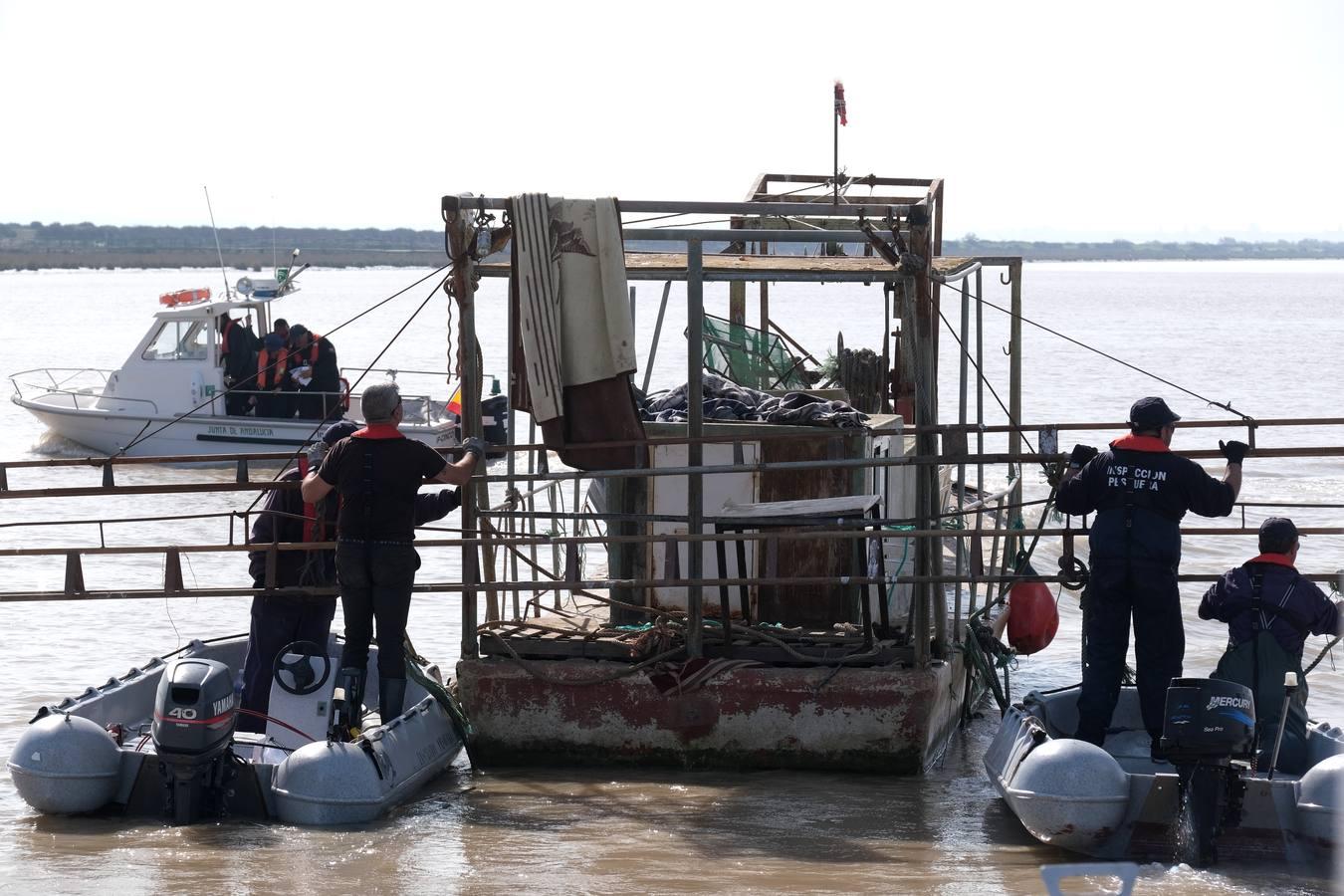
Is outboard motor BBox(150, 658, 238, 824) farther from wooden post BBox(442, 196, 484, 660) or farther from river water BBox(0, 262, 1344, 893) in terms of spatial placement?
wooden post BBox(442, 196, 484, 660)

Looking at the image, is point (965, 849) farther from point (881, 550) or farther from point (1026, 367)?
point (1026, 367)

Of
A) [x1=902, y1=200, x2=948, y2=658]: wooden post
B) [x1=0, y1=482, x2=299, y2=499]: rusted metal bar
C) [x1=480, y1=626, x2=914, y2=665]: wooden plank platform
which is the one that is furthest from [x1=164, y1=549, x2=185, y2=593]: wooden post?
[x1=902, y1=200, x2=948, y2=658]: wooden post

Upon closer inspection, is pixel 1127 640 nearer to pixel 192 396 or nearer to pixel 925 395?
pixel 925 395

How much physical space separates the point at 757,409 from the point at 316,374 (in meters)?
14.8

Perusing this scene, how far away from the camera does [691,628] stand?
793cm

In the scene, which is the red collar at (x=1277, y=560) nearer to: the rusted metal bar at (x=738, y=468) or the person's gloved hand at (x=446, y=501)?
the rusted metal bar at (x=738, y=468)

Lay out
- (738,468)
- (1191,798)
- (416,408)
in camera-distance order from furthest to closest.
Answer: (416,408) → (738,468) → (1191,798)

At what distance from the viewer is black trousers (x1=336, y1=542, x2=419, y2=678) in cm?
749

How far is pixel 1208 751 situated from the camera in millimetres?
6570

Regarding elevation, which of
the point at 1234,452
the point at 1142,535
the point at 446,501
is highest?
the point at 1234,452

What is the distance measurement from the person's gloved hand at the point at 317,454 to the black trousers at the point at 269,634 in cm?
73

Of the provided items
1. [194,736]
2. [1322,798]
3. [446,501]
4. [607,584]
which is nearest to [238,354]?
[446,501]

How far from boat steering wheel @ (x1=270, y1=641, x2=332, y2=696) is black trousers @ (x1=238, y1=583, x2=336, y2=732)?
15cm

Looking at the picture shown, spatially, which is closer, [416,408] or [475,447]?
[475,447]
